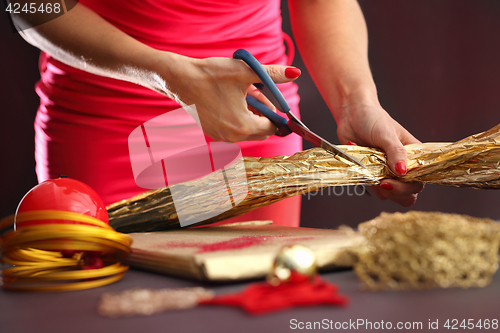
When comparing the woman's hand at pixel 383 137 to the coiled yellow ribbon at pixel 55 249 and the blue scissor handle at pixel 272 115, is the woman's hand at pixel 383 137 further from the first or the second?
the coiled yellow ribbon at pixel 55 249

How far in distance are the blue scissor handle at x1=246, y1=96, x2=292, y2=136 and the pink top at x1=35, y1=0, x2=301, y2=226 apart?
0.88 feet

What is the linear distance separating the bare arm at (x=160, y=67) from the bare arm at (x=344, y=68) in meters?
0.22

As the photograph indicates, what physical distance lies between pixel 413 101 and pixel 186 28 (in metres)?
1.11

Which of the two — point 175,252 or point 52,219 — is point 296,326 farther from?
point 52,219

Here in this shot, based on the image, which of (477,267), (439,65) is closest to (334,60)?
(477,267)

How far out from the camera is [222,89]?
67 centimetres

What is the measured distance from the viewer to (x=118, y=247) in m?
0.42

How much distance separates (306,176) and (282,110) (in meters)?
0.14

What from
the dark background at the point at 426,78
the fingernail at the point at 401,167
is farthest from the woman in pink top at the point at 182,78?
the dark background at the point at 426,78

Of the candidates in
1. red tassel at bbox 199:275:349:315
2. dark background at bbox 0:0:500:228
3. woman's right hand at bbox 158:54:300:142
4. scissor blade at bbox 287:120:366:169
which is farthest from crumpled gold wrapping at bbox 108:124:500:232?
dark background at bbox 0:0:500:228

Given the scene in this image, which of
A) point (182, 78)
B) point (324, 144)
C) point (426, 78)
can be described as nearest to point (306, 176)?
point (324, 144)

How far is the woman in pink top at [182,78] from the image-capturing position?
67 centimetres

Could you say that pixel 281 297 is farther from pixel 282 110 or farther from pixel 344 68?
pixel 344 68

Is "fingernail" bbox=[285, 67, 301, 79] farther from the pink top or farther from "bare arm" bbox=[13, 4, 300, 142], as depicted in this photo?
the pink top
